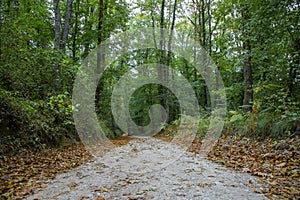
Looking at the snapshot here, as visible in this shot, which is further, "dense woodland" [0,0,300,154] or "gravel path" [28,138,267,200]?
"dense woodland" [0,0,300,154]

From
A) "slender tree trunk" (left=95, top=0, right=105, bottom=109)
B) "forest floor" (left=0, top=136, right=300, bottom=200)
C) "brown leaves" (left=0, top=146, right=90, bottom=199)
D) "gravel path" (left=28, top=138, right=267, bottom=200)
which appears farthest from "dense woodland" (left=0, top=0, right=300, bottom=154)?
"slender tree trunk" (left=95, top=0, right=105, bottom=109)

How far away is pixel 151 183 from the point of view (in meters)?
3.46

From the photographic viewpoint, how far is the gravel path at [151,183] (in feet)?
9.59

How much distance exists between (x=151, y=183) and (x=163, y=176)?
46cm

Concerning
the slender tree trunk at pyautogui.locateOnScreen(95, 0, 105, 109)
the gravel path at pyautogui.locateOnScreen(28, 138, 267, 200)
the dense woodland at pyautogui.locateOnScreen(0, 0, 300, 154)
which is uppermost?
the slender tree trunk at pyautogui.locateOnScreen(95, 0, 105, 109)

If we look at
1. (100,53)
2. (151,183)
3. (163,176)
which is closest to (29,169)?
(151,183)

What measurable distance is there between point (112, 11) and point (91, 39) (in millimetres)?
3080

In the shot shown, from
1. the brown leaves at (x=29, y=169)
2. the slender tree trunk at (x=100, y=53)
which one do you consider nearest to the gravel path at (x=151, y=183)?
the brown leaves at (x=29, y=169)

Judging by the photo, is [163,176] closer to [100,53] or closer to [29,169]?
[29,169]

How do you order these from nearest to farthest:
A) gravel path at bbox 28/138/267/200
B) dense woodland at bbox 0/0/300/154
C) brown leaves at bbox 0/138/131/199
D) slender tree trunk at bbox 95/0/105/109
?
gravel path at bbox 28/138/267/200
brown leaves at bbox 0/138/131/199
dense woodland at bbox 0/0/300/154
slender tree trunk at bbox 95/0/105/109

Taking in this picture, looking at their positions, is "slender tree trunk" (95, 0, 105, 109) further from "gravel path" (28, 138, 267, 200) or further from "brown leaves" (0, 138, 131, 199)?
"gravel path" (28, 138, 267, 200)

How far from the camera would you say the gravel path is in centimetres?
292

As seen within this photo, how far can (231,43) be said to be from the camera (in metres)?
8.47

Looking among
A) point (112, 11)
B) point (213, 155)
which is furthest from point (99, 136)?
point (112, 11)
